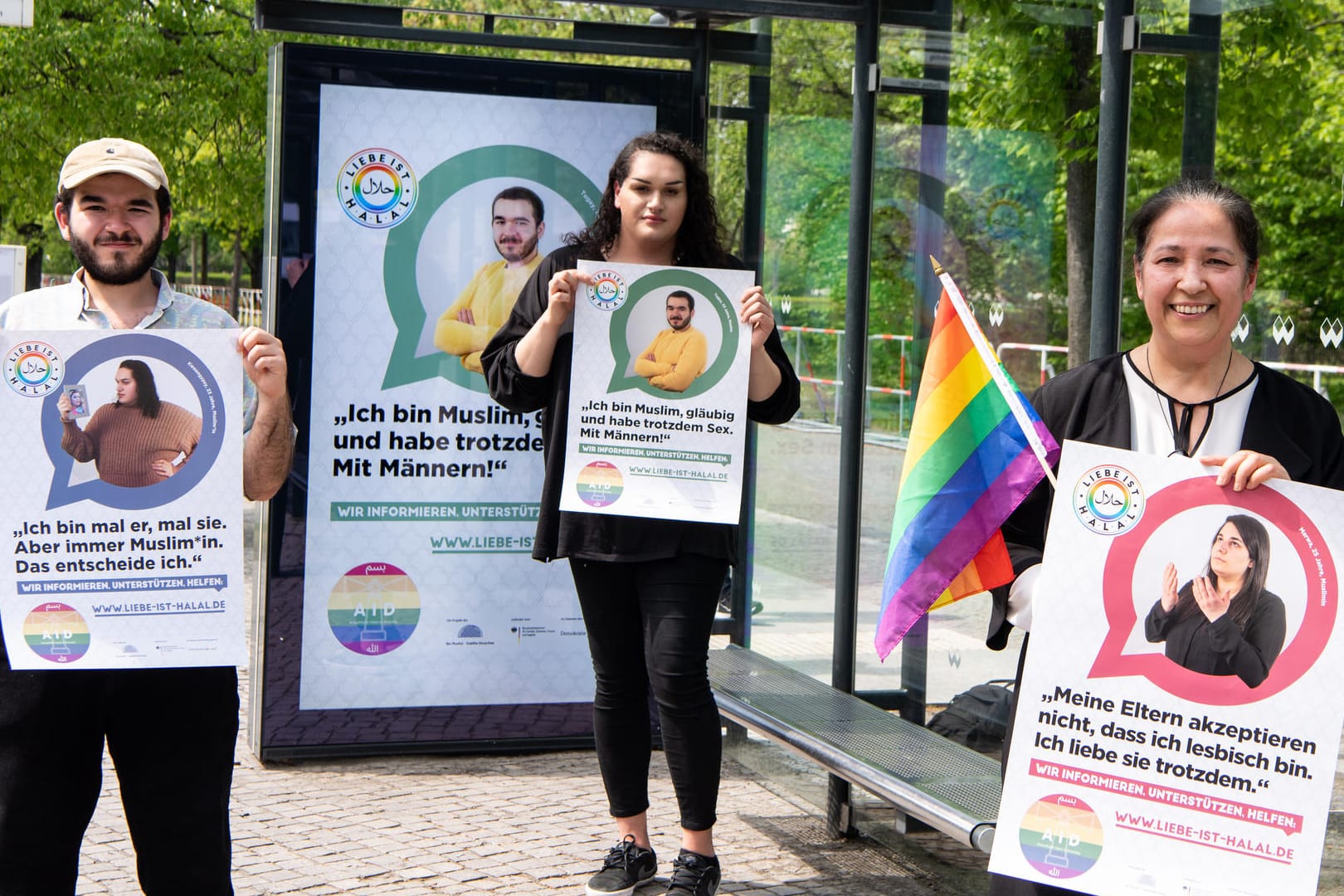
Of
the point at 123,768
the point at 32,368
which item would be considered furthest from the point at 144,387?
the point at 123,768

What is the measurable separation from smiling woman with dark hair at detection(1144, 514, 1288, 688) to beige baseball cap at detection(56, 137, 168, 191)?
2.08 meters

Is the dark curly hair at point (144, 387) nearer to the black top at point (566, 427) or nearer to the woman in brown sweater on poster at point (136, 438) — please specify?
the woman in brown sweater on poster at point (136, 438)

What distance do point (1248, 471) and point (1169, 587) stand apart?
0.23 meters

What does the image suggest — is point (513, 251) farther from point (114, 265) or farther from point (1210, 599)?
point (1210, 599)

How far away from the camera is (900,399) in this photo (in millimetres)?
5652

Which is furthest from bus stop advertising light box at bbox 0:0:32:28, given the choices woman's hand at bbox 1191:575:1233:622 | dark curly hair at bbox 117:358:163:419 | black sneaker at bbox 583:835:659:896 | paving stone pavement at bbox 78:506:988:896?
woman's hand at bbox 1191:575:1233:622

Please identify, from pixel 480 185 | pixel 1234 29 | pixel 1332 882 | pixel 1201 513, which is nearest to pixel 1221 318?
pixel 1201 513

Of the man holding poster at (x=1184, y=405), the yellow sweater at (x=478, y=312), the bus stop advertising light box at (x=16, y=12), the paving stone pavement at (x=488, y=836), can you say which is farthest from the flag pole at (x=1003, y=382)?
the yellow sweater at (x=478, y=312)

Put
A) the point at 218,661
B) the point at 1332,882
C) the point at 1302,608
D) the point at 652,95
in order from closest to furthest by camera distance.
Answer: the point at 1302,608 → the point at 218,661 → the point at 1332,882 → the point at 652,95

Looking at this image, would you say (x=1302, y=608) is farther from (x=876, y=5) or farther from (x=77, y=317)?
(x=876, y=5)

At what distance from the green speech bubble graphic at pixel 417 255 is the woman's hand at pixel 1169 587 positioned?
3.68 meters

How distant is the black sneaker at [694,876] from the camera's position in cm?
439

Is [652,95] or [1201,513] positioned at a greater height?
[652,95]

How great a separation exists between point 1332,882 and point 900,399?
209 centimetres
